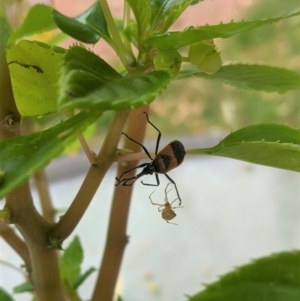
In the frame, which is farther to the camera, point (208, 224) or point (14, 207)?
point (208, 224)

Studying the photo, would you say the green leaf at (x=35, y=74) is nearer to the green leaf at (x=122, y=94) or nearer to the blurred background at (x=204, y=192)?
the green leaf at (x=122, y=94)

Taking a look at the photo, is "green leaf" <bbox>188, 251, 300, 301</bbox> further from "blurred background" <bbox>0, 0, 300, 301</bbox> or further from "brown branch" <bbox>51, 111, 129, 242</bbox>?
"blurred background" <bbox>0, 0, 300, 301</bbox>

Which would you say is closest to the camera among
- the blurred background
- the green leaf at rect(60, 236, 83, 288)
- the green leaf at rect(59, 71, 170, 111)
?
the green leaf at rect(59, 71, 170, 111)

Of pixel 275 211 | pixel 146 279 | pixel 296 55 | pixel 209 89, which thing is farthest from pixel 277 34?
pixel 146 279

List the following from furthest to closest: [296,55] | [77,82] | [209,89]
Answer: [209,89] < [296,55] < [77,82]

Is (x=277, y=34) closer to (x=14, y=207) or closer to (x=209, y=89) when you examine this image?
(x=209, y=89)

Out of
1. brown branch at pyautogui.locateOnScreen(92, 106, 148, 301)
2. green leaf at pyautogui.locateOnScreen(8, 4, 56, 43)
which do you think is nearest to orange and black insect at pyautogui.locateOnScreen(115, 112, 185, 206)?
brown branch at pyautogui.locateOnScreen(92, 106, 148, 301)
